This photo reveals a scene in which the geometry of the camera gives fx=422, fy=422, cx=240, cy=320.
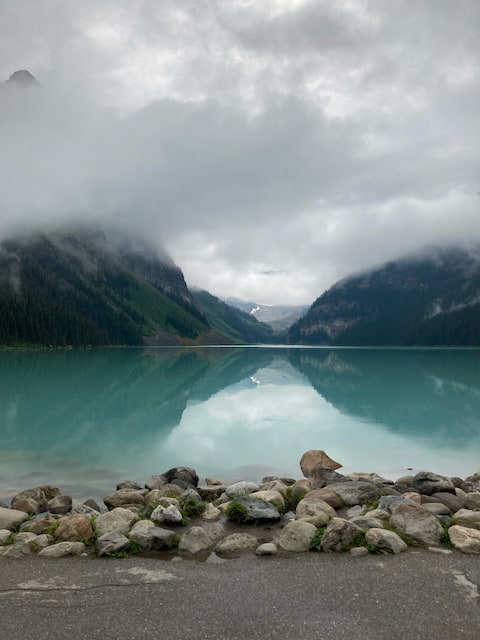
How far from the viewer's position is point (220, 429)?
40.0m

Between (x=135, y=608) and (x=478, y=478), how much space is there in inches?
780

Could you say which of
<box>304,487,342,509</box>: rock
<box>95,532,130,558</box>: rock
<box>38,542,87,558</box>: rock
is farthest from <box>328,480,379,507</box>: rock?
<box>38,542,87,558</box>: rock

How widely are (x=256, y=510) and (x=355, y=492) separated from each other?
519 cm

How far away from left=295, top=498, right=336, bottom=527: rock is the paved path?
8.05 ft

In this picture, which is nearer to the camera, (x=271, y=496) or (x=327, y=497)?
(x=327, y=497)

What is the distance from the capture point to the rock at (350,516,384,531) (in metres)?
14.6

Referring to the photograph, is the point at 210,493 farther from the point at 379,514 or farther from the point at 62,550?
the point at 62,550

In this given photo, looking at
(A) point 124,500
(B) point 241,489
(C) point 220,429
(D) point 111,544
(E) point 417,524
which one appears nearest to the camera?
(D) point 111,544

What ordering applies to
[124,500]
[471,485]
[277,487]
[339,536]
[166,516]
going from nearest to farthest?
[339,536], [166,516], [124,500], [277,487], [471,485]

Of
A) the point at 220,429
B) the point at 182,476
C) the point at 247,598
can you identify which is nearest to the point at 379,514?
the point at 247,598

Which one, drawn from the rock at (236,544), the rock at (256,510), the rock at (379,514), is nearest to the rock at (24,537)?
the rock at (236,544)

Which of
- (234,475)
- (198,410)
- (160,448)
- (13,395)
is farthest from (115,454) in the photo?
(13,395)

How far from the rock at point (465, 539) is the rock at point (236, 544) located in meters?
6.30

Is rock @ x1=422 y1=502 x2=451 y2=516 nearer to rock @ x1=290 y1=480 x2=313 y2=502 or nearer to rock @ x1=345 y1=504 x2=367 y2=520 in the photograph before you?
rock @ x1=345 y1=504 x2=367 y2=520
